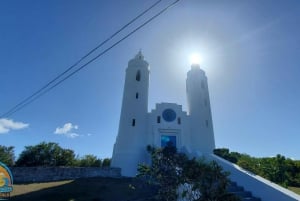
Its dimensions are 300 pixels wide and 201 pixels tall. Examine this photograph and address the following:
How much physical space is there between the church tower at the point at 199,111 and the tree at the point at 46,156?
2356 cm

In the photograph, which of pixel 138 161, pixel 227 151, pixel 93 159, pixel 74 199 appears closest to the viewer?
pixel 74 199

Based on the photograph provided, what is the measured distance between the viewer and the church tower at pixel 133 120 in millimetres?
19484

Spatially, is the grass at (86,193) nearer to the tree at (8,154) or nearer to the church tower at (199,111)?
the church tower at (199,111)

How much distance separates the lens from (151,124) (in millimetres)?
21656

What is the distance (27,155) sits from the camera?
3023 cm

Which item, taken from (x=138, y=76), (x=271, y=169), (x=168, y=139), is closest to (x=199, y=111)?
(x=168, y=139)

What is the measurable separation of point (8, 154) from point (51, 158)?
61.2ft

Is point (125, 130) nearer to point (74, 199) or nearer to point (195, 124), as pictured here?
point (195, 124)

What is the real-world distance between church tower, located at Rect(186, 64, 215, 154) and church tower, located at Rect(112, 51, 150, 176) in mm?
5386

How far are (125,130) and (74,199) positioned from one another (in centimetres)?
1086

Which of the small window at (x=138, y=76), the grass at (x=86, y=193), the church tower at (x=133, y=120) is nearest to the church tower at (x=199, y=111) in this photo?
the church tower at (x=133, y=120)

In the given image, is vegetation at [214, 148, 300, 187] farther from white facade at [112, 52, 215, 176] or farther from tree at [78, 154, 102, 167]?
tree at [78, 154, 102, 167]

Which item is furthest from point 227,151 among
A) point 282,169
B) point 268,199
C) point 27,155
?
point 27,155

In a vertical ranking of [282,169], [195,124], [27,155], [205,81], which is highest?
[205,81]
